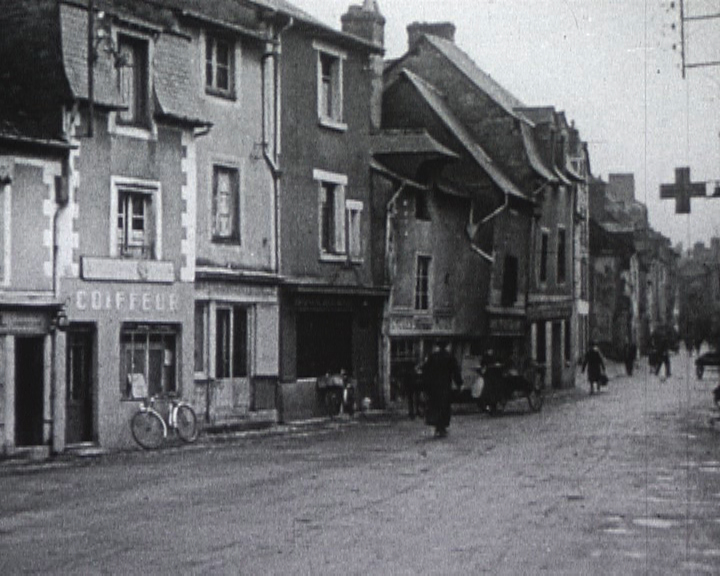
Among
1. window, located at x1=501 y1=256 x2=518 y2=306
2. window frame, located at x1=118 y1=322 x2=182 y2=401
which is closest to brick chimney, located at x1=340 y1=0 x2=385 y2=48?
window, located at x1=501 y1=256 x2=518 y2=306

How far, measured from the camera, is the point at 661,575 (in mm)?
9812

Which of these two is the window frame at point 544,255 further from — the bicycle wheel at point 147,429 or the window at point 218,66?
the bicycle wheel at point 147,429

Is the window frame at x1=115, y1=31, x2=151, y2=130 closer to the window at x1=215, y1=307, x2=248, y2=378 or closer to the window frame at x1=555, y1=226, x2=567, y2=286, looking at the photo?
the window at x1=215, y1=307, x2=248, y2=378

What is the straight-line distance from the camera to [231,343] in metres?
29.0

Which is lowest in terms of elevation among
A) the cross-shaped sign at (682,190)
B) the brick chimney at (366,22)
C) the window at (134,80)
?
the cross-shaped sign at (682,190)

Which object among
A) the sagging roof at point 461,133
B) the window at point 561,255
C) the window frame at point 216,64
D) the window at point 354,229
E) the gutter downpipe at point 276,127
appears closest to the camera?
the window frame at point 216,64

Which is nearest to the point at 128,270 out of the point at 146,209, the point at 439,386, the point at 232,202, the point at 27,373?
the point at 146,209

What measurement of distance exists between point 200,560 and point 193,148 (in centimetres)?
1733

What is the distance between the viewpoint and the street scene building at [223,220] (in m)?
23.4

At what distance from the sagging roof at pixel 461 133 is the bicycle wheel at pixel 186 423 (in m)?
21.4

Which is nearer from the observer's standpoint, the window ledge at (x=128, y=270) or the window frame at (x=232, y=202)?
the window ledge at (x=128, y=270)

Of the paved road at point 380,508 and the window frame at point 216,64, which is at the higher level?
the window frame at point 216,64

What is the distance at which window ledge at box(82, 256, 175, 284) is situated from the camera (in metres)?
24.2

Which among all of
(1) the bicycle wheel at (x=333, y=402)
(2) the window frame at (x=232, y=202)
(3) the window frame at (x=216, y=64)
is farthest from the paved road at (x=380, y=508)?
(3) the window frame at (x=216, y=64)
